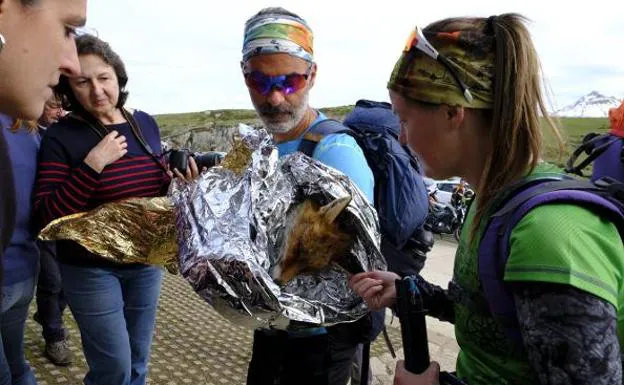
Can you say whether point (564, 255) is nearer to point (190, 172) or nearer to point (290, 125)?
point (290, 125)

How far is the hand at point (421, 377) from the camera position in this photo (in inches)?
52.7

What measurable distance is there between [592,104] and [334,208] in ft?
430

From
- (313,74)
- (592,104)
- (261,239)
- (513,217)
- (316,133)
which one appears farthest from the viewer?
(592,104)

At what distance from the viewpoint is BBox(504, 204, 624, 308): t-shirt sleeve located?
987mm

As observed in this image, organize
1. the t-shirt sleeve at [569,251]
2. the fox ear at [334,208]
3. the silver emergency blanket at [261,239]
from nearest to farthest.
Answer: the t-shirt sleeve at [569,251]
the silver emergency blanket at [261,239]
the fox ear at [334,208]

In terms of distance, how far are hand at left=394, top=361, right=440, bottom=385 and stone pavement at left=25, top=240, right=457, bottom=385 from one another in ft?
8.13

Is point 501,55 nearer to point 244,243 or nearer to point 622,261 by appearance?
point 622,261

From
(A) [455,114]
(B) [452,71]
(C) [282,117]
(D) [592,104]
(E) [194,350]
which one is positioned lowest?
(D) [592,104]

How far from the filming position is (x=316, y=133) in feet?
6.98

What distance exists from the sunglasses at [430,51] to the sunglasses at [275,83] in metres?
0.76

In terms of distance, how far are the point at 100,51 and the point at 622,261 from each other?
2.44 metres

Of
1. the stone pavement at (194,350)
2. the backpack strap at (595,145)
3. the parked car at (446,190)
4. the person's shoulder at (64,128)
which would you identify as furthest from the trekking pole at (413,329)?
the parked car at (446,190)

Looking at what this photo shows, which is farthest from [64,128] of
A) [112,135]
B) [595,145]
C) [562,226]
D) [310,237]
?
[595,145]

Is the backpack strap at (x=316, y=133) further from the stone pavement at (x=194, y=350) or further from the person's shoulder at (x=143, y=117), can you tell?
the stone pavement at (x=194, y=350)
